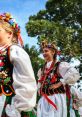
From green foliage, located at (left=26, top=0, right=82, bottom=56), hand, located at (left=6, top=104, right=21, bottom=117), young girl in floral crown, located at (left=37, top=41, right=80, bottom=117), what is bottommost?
hand, located at (left=6, top=104, right=21, bottom=117)

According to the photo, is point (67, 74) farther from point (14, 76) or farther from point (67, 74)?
point (14, 76)

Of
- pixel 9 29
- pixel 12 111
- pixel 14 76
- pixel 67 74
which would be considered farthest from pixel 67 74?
pixel 12 111

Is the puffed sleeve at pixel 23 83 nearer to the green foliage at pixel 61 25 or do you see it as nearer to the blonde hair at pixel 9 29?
the blonde hair at pixel 9 29

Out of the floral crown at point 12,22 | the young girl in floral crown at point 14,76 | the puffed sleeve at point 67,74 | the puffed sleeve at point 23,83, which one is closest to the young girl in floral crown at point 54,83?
the puffed sleeve at point 67,74

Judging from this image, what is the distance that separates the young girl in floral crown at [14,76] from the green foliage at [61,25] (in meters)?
17.6

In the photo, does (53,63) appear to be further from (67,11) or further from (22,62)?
(67,11)

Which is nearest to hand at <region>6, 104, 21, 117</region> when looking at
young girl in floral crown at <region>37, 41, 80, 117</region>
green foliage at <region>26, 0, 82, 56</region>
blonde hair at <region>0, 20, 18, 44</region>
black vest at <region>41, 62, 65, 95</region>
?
blonde hair at <region>0, 20, 18, 44</region>

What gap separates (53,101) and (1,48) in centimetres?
463

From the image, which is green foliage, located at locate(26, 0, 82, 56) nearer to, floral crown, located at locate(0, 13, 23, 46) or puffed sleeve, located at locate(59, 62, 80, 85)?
puffed sleeve, located at locate(59, 62, 80, 85)

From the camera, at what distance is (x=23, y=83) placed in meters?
3.94

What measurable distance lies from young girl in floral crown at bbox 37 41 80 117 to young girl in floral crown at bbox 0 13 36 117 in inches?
169

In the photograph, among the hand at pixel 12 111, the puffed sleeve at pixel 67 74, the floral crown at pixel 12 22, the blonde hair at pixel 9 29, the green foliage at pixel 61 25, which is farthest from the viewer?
the green foliage at pixel 61 25

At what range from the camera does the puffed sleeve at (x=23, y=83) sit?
3.88 meters

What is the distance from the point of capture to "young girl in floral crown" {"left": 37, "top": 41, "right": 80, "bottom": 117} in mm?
8688
